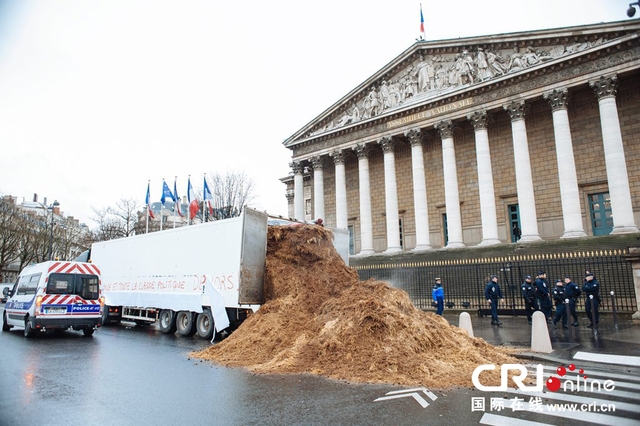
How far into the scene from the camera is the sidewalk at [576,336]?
972cm

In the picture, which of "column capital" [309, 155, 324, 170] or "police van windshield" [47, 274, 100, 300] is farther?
"column capital" [309, 155, 324, 170]

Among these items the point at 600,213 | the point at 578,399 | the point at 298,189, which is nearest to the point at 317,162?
the point at 298,189

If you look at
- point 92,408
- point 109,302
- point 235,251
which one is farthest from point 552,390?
point 109,302

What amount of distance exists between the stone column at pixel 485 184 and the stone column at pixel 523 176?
156 cm

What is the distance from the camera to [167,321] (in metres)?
14.9

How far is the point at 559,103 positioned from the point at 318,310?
22.1m

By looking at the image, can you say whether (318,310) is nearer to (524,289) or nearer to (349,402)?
(349,402)

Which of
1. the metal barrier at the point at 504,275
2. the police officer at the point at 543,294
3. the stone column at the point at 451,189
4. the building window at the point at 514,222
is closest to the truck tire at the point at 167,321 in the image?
the metal barrier at the point at 504,275

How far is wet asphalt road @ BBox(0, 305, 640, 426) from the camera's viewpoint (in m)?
5.18

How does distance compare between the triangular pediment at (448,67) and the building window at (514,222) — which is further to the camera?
the building window at (514,222)

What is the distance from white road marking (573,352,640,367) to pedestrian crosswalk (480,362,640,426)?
4.59 feet

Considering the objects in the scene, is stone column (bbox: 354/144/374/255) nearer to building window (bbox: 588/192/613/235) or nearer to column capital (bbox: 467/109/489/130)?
column capital (bbox: 467/109/489/130)

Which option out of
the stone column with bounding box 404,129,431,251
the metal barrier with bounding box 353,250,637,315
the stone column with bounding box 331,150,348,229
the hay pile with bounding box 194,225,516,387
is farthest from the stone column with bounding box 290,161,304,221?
the hay pile with bounding box 194,225,516,387

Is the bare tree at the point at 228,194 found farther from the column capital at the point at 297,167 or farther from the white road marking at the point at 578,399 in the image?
the white road marking at the point at 578,399
